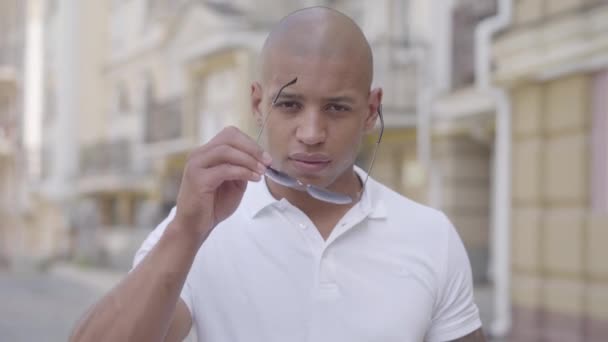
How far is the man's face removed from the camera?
1735 mm

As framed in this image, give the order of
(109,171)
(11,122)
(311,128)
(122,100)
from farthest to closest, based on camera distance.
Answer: (11,122)
(122,100)
(109,171)
(311,128)

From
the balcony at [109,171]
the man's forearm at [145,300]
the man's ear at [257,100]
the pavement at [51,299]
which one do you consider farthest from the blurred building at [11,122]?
the man's forearm at [145,300]

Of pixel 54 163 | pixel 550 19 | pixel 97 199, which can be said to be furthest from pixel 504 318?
pixel 54 163

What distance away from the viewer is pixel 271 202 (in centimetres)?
186

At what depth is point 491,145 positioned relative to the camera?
12.4 metres

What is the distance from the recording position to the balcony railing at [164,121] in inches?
737

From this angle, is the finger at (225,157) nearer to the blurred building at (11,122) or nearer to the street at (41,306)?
the street at (41,306)

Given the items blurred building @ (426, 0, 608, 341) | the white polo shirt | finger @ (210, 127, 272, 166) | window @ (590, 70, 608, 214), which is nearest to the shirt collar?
the white polo shirt

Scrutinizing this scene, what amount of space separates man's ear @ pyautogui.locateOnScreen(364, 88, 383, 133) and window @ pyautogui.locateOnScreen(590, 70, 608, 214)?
18.8 ft

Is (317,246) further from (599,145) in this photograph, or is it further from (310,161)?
(599,145)

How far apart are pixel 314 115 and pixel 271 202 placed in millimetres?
245

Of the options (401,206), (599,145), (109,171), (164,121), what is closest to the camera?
(401,206)

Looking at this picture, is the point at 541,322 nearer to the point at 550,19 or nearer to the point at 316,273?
the point at 550,19

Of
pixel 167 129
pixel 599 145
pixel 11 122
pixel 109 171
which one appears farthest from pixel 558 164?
pixel 11 122
